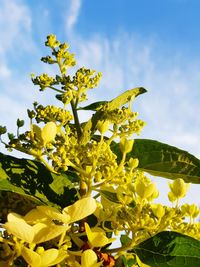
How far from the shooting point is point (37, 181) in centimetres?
176

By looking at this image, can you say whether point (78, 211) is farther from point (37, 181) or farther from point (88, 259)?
point (37, 181)

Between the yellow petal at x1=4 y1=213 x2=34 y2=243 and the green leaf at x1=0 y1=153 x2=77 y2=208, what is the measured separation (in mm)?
211

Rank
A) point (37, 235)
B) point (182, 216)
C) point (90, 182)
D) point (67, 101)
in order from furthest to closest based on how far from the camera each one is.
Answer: point (67, 101), point (90, 182), point (182, 216), point (37, 235)

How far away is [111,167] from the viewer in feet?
5.40

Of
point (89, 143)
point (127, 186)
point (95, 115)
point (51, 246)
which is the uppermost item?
point (95, 115)

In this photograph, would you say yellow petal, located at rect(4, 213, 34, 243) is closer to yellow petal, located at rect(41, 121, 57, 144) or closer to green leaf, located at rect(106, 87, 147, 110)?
yellow petal, located at rect(41, 121, 57, 144)

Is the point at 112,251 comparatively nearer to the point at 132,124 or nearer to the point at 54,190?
the point at 54,190

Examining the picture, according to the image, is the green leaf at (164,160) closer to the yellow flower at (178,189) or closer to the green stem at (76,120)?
the green stem at (76,120)

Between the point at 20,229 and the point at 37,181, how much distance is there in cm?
36

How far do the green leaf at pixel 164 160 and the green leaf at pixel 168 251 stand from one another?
1.18 feet

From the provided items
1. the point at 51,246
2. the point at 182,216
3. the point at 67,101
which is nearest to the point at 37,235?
the point at 51,246

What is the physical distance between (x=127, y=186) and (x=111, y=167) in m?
0.07

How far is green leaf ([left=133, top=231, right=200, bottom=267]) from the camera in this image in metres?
1.61

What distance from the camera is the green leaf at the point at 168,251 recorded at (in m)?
1.61
